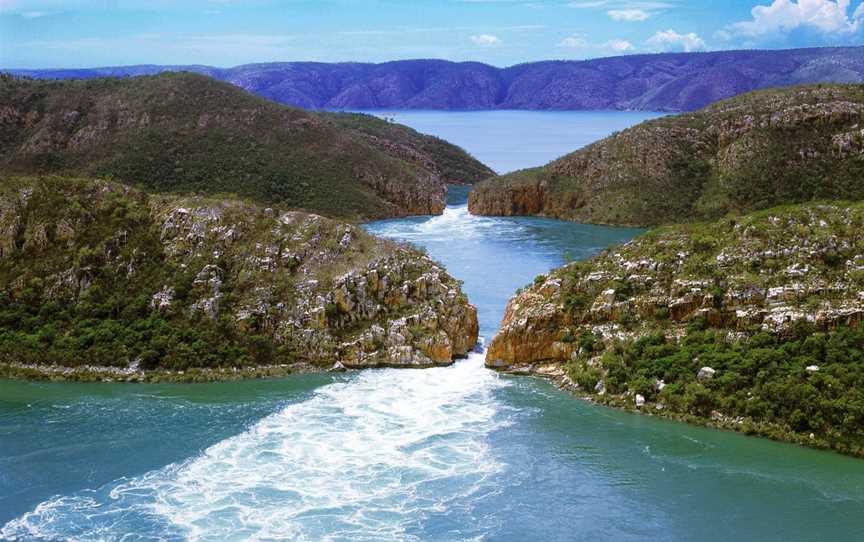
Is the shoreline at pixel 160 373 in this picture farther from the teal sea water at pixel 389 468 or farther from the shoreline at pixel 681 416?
the shoreline at pixel 681 416

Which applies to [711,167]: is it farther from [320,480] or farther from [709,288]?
Answer: [320,480]

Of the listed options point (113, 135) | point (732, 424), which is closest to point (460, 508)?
point (732, 424)

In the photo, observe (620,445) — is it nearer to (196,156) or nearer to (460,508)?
(460,508)

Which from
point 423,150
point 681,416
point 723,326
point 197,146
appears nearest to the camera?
point 681,416

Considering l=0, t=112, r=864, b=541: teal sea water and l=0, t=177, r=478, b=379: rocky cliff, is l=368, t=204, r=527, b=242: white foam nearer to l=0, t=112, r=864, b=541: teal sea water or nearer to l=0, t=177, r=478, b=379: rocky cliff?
l=0, t=177, r=478, b=379: rocky cliff

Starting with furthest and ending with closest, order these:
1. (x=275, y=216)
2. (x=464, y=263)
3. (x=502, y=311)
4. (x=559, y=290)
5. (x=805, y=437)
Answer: (x=464, y=263) < (x=502, y=311) < (x=275, y=216) < (x=559, y=290) < (x=805, y=437)

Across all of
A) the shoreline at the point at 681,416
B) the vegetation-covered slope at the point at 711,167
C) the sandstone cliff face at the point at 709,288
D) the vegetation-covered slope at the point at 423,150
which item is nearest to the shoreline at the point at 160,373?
the shoreline at the point at 681,416

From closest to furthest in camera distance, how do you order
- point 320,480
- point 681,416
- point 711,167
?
point 320,480 → point 681,416 → point 711,167

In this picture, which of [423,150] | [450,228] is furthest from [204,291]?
[423,150]
